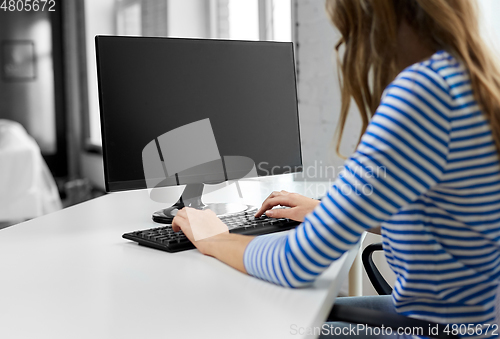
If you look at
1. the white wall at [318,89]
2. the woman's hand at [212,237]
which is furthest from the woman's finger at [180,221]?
the white wall at [318,89]

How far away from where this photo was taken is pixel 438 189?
639 millimetres

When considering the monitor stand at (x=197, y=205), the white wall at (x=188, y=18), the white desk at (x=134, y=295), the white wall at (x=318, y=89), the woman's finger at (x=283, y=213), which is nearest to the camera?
the white desk at (x=134, y=295)

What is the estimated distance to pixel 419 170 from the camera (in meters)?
0.59

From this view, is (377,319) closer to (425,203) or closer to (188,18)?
(425,203)

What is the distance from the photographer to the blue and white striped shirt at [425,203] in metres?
0.59

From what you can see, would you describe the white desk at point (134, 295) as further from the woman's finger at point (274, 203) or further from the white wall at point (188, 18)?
the white wall at point (188, 18)

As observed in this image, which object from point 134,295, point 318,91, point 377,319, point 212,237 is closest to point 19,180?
point 318,91

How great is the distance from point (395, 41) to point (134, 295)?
1.70 feet

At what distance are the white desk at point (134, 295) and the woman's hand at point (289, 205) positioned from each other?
0.19 metres

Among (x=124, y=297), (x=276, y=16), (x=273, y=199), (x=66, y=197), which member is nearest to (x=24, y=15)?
(x=66, y=197)

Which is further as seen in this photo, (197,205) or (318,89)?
(318,89)

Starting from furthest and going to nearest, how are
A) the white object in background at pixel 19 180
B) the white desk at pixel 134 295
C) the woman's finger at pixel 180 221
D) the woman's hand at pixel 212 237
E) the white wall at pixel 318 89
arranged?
the white object in background at pixel 19 180 → the white wall at pixel 318 89 → the woman's finger at pixel 180 221 → the woman's hand at pixel 212 237 → the white desk at pixel 134 295

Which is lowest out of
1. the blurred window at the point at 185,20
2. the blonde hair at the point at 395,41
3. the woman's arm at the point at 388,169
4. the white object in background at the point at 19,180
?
the white object in background at the point at 19,180

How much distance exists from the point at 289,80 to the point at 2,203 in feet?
9.38
